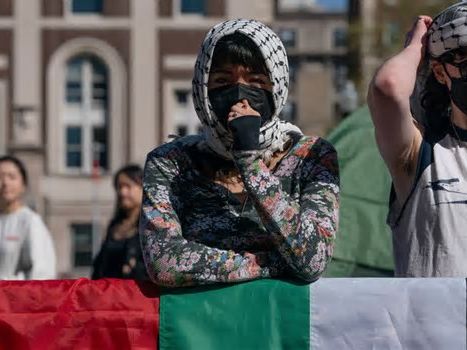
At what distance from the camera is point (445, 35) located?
11.1 ft

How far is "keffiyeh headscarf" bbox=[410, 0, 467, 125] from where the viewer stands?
3.38 metres

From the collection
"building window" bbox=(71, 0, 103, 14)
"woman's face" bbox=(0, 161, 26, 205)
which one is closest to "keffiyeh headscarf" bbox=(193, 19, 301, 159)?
"woman's face" bbox=(0, 161, 26, 205)

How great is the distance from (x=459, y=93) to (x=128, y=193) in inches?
161

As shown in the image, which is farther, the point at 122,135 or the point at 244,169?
the point at 122,135

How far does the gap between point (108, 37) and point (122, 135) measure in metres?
2.97

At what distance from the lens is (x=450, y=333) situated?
3125 millimetres

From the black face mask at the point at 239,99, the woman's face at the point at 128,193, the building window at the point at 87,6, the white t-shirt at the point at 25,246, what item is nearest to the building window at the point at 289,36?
the building window at the point at 87,6

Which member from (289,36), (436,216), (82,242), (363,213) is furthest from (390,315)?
(289,36)

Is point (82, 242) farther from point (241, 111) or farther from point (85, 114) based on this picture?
point (241, 111)

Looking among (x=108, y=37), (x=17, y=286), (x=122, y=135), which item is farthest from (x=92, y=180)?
(x=17, y=286)

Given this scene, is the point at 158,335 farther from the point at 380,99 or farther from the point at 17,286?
the point at 380,99

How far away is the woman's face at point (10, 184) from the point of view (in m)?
6.86

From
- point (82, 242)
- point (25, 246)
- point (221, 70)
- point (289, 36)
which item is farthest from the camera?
point (289, 36)

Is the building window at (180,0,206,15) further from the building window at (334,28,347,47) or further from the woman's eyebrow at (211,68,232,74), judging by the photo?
the woman's eyebrow at (211,68,232,74)
